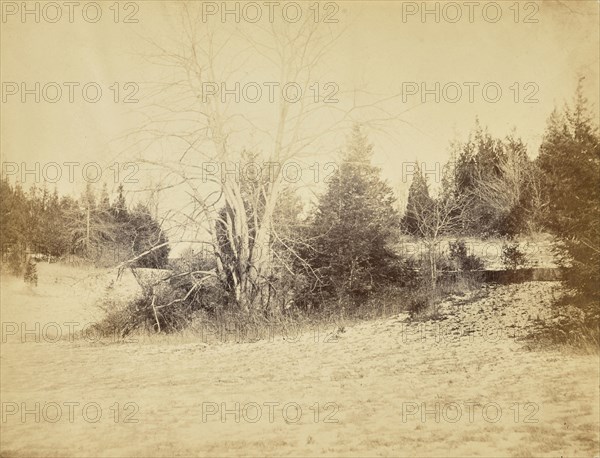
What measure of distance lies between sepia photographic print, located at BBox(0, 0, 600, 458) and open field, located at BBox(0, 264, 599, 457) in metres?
0.01

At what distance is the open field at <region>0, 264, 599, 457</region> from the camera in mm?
A: 2758

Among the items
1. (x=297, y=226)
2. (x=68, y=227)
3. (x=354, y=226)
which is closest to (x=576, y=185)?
(x=354, y=226)

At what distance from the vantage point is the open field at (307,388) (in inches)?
109

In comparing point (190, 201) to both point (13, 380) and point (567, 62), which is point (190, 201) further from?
point (567, 62)

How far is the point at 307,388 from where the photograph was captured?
9.45 ft

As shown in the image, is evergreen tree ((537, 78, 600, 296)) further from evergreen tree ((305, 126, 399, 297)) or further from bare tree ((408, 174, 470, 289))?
evergreen tree ((305, 126, 399, 297))

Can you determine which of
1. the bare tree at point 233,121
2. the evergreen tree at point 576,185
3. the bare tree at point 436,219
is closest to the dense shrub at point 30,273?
the bare tree at point 233,121

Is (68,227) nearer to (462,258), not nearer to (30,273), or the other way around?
(30,273)

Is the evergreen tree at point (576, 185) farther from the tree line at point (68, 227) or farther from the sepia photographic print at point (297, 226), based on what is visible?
the tree line at point (68, 227)

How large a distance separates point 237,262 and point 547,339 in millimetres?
1790

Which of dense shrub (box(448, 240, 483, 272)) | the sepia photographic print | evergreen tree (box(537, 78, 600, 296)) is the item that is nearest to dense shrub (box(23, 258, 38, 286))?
the sepia photographic print

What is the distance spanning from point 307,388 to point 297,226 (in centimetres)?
88

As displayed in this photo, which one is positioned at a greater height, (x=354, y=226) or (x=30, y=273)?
Result: (x=354, y=226)

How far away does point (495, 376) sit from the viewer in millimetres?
2945
